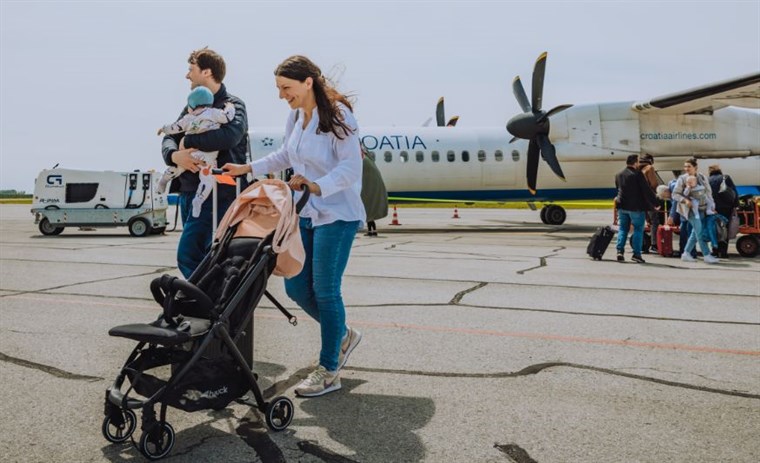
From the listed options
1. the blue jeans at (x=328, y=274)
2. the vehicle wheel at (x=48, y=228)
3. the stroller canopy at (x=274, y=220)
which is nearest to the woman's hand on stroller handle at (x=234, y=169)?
the stroller canopy at (x=274, y=220)

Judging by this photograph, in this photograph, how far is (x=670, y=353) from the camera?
4754mm

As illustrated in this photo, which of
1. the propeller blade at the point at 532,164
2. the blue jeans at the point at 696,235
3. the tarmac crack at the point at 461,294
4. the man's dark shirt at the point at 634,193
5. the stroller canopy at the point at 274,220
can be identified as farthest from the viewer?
the propeller blade at the point at 532,164

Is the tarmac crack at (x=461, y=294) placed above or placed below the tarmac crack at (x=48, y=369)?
below

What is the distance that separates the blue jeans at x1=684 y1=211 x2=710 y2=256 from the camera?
437 inches

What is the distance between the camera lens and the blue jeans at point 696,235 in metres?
11.1

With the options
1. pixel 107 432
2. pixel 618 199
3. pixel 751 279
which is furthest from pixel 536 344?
pixel 618 199

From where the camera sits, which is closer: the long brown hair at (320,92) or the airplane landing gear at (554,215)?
the long brown hair at (320,92)

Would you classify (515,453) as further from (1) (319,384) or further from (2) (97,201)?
(2) (97,201)

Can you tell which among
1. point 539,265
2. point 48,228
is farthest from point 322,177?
point 48,228

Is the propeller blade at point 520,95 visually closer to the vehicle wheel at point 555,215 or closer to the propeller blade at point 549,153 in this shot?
the propeller blade at point 549,153

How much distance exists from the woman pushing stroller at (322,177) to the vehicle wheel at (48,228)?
16.1 meters

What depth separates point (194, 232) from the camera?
4230 millimetres

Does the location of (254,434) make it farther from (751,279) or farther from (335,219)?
(751,279)

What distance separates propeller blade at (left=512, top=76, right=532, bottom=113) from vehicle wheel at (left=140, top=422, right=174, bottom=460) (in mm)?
17868
